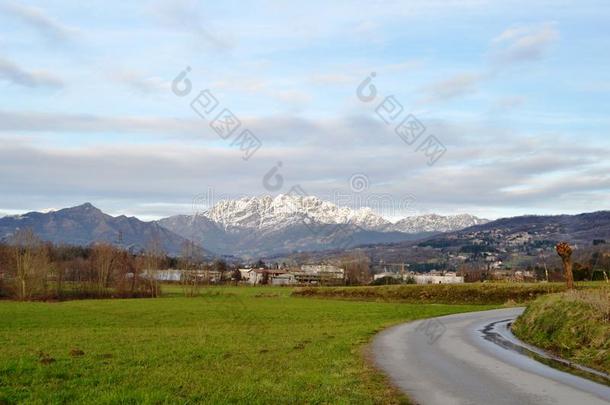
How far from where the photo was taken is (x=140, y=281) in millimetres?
118125

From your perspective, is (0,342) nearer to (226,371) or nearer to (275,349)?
(275,349)

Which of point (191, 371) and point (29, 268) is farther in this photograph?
point (29, 268)

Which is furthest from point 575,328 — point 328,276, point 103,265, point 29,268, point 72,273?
point 328,276

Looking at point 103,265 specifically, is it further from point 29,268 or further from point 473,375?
point 473,375

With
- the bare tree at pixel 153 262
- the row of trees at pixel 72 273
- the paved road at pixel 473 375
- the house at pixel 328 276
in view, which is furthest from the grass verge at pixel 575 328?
the house at pixel 328 276

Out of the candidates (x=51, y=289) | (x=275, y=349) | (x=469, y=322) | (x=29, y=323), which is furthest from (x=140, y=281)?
(x=275, y=349)

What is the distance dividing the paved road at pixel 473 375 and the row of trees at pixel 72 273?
82.9 meters

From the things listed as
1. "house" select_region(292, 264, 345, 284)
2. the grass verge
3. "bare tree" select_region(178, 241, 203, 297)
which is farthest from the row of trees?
the grass verge

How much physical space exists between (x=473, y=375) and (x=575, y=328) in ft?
26.3

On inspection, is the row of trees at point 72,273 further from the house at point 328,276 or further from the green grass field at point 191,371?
the green grass field at point 191,371

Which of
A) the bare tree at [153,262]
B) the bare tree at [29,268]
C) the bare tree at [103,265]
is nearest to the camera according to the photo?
the bare tree at [29,268]

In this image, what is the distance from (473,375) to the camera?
16391 millimetres

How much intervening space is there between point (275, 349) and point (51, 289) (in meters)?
94.4

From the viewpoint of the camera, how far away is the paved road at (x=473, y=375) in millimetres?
13211
